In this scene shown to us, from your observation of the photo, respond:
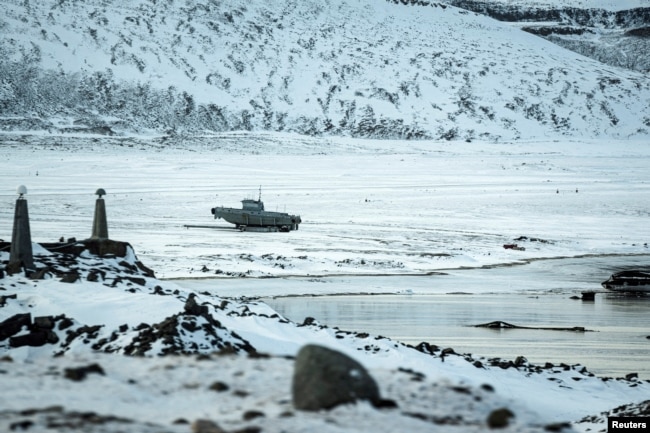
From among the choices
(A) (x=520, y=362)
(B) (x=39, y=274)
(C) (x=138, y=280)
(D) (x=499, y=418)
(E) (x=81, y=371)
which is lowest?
(A) (x=520, y=362)

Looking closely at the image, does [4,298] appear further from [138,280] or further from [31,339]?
[138,280]

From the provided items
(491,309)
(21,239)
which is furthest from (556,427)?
(491,309)

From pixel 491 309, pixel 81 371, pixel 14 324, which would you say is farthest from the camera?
pixel 491 309

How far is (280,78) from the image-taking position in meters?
161

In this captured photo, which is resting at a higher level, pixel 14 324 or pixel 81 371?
pixel 81 371

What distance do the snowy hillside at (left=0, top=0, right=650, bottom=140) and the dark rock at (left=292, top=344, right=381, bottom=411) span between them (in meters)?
124

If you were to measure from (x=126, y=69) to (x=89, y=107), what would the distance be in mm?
15148

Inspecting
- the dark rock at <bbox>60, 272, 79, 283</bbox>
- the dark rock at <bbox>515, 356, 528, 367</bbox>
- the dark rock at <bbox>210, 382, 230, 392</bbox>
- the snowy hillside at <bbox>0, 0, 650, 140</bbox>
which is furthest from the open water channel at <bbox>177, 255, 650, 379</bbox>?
the snowy hillside at <bbox>0, 0, 650, 140</bbox>

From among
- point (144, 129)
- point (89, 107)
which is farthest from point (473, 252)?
point (89, 107)

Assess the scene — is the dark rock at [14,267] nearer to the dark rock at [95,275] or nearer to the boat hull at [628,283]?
the dark rock at [95,275]

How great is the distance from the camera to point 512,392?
546 inches

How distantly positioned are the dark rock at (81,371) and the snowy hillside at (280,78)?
122876 millimetres

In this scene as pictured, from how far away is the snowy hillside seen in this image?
14062 centimetres

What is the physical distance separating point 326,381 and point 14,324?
793cm
